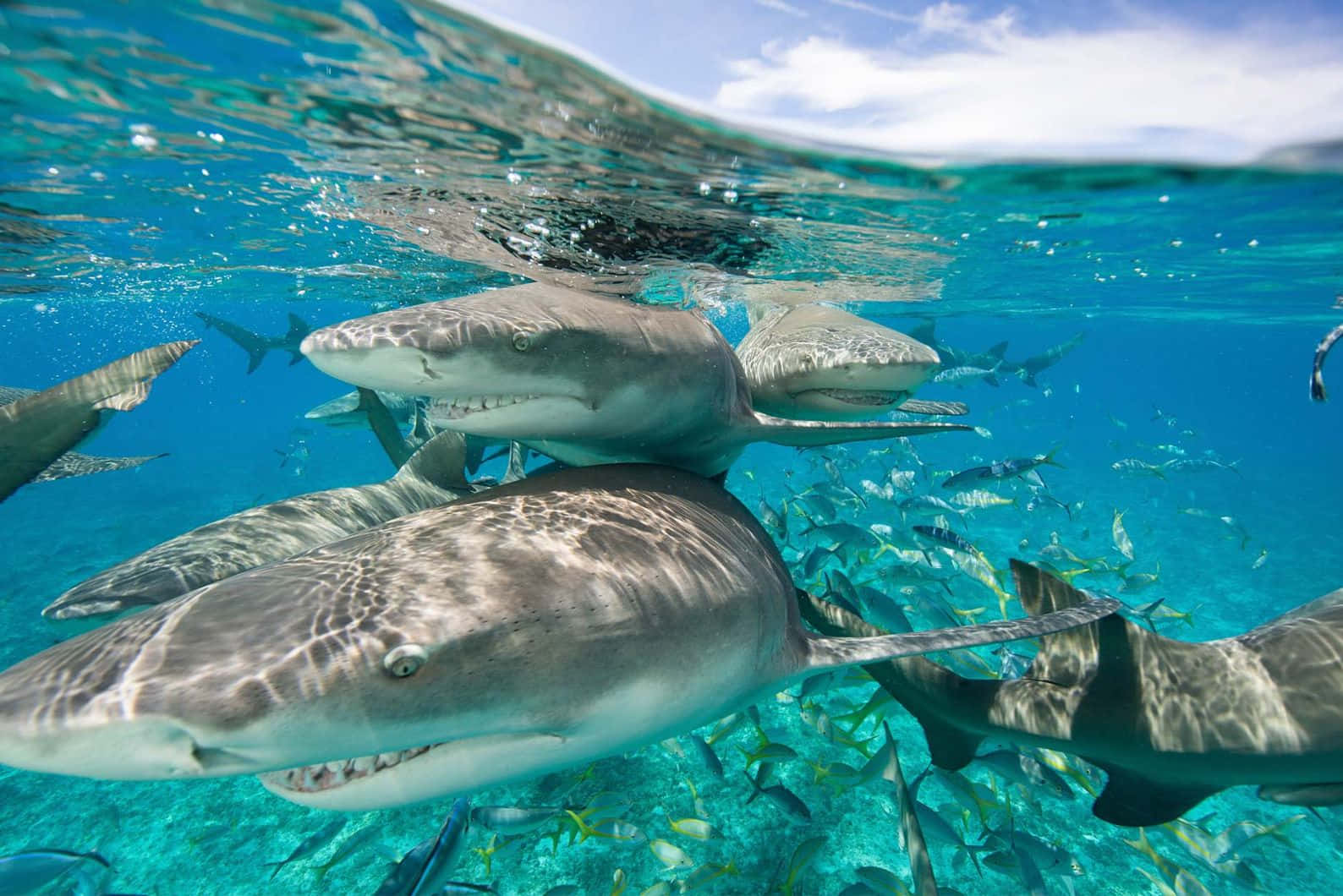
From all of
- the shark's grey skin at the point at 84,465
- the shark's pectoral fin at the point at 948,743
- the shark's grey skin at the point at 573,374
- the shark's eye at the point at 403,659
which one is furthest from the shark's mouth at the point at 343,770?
the shark's grey skin at the point at 84,465

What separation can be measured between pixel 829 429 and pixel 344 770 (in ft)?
11.2

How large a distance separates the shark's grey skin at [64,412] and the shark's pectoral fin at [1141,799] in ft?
18.4

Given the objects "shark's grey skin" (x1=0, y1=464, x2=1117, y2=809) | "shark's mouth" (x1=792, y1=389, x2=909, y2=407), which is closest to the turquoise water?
"shark's mouth" (x1=792, y1=389, x2=909, y2=407)

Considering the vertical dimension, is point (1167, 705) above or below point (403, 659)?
below

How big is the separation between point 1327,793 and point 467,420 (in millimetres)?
4610

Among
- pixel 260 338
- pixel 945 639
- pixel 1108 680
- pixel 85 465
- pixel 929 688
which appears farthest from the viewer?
pixel 260 338

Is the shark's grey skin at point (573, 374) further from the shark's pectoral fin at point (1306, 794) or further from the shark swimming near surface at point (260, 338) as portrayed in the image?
the shark swimming near surface at point (260, 338)

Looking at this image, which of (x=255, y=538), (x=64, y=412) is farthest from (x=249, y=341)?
(x=64, y=412)

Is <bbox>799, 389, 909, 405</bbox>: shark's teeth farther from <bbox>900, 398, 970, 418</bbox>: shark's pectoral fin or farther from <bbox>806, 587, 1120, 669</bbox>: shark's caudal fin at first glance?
<bbox>806, 587, 1120, 669</bbox>: shark's caudal fin

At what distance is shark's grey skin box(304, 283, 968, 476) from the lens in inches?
103

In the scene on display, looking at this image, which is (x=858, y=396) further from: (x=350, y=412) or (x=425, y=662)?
(x=350, y=412)

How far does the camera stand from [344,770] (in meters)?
1.83

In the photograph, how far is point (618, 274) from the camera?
417 inches

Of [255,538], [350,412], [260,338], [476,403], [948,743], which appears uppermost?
[476,403]
